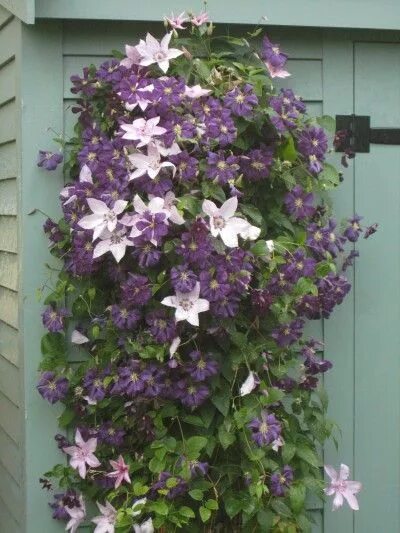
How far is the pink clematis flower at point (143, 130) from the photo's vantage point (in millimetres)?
2928

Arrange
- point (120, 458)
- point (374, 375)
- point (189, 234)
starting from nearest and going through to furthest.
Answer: point (189, 234), point (120, 458), point (374, 375)

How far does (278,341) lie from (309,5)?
1.10 meters

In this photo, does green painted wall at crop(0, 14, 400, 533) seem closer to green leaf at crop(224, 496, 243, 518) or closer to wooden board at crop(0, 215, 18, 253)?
wooden board at crop(0, 215, 18, 253)

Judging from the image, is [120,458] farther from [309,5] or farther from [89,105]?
[309,5]

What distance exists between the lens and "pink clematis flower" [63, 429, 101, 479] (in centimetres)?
312

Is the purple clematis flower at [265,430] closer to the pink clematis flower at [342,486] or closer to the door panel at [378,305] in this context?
the pink clematis flower at [342,486]

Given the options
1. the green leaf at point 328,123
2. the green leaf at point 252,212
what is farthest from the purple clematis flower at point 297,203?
the green leaf at point 328,123

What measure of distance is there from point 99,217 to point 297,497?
3.39 ft

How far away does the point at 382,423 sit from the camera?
3.52 metres

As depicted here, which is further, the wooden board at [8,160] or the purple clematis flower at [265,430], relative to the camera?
the wooden board at [8,160]

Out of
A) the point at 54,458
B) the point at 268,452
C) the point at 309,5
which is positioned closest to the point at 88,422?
the point at 54,458

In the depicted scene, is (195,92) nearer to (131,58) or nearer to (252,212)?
(131,58)

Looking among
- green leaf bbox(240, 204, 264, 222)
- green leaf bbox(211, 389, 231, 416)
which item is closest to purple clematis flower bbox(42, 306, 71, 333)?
green leaf bbox(211, 389, 231, 416)

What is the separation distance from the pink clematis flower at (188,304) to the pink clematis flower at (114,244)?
19 centimetres
